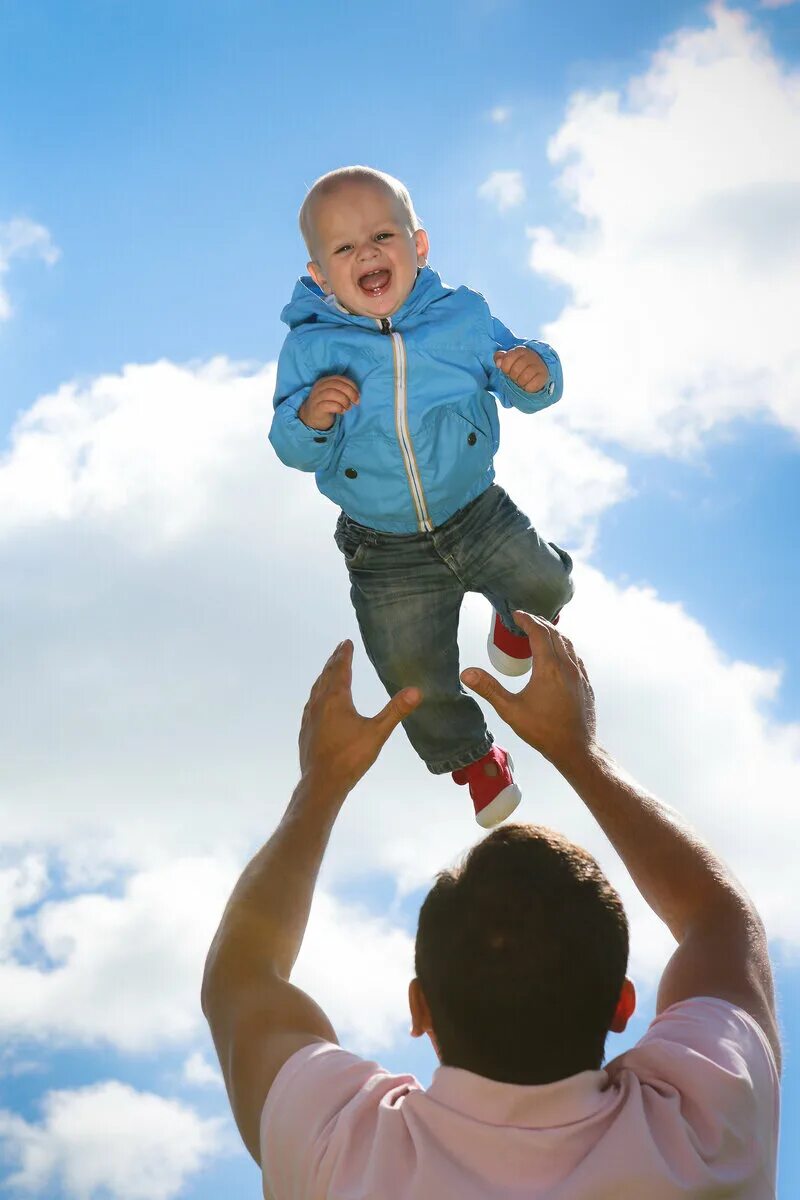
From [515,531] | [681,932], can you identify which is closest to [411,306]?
[515,531]

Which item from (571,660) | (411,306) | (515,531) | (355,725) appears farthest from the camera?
(515,531)

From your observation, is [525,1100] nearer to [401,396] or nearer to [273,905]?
[273,905]

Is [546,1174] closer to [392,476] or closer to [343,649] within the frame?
[343,649]

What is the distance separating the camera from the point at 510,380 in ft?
17.7

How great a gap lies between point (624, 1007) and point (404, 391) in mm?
3287

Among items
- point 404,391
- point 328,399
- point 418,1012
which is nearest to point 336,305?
point 404,391

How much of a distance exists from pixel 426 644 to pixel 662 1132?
11.3ft

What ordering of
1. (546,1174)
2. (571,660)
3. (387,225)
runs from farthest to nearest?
(387,225)
(571,660)
(546,1174)

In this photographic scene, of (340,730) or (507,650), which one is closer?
(340,730)

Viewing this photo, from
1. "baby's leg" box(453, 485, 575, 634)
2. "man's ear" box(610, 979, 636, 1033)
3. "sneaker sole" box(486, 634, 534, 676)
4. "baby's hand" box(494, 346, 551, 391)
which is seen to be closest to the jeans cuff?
"sneaker sole" box(486, 634, 534, 676)

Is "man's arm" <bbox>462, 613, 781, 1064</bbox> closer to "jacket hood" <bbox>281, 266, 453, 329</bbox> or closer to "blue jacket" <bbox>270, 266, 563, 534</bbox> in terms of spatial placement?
"blue jacket" <bbox>270, 266, 563, 534</bbox>

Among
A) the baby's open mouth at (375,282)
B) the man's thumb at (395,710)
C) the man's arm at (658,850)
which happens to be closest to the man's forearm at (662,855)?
the man's arm at (658,850)

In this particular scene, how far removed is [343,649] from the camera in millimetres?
3984

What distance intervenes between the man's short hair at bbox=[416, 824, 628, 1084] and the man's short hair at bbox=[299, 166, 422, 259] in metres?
3.34
